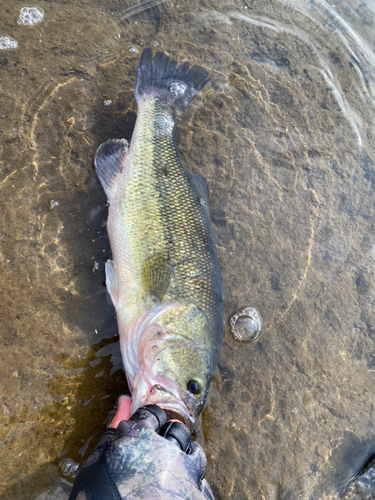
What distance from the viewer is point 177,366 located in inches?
101

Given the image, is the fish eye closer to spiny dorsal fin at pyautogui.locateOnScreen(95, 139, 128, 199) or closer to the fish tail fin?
spiny dorsal fin at pyautogui.locateOnScreen(95, 139, 128, 199)

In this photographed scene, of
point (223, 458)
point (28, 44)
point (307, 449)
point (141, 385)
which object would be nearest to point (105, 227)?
point (141, 385)

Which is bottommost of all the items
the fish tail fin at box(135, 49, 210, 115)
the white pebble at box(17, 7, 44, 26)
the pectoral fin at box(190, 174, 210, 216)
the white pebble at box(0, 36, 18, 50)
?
the white pebble at box(0, 36, 18, 50)

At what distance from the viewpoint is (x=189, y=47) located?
3.96 metres

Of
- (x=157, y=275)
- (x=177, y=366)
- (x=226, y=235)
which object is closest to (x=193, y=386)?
(x=177, y=366)

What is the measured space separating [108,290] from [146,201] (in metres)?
0.84

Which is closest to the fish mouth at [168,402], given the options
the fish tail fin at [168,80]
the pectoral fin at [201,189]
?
the pectoral fin at [201,189]

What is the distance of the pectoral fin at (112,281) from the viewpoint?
9.78 feet

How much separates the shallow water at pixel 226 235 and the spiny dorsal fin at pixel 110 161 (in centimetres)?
19

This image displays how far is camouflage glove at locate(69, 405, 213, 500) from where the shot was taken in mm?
1859

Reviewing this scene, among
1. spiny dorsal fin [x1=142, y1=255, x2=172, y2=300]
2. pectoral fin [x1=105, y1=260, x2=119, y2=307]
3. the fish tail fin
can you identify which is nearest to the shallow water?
pectoral fin [x1=105, y1=260, x2=119, y2=307]

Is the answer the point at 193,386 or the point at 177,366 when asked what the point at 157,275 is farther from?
the point at 193,386

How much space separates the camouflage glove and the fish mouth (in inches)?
7.2

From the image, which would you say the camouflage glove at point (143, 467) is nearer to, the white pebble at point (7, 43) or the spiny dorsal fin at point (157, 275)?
the spiny dorsal fin at point (157, 275)
